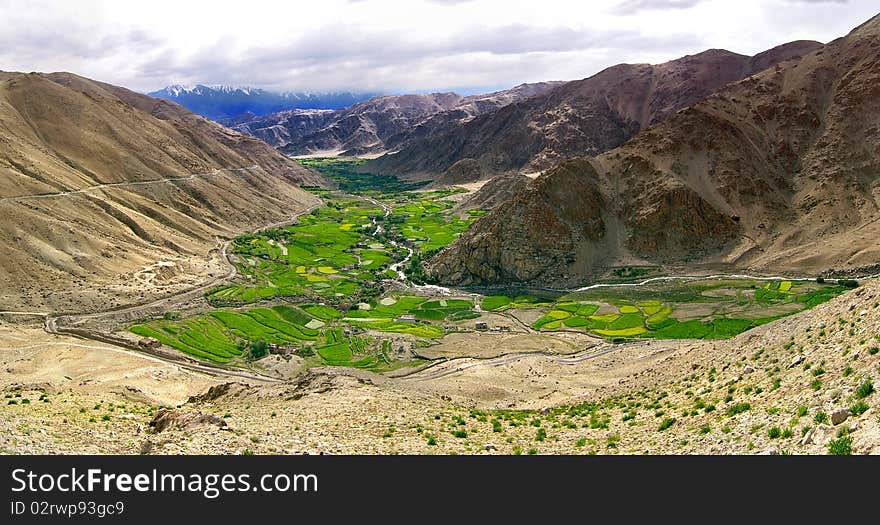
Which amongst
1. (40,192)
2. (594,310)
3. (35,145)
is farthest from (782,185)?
(35,145)

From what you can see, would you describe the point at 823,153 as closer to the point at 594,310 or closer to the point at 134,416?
the point at 594,310

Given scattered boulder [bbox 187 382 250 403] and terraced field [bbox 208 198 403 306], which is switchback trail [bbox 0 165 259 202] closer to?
terraced field [bbox 208 198 403 306]

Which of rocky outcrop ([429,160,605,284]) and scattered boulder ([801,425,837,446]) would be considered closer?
scattered boulder ([801,425,837,446])

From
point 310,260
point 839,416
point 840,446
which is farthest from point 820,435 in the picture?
point 310,260

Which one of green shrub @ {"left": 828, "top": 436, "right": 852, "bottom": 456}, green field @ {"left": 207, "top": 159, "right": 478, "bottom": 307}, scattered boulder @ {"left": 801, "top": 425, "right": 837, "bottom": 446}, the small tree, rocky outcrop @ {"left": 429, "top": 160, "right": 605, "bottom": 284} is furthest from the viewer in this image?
rocky outcrop @ {"left": 429, "top": 160, "right": 605, "bottom": 284}

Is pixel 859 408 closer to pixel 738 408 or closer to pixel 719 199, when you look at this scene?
pixel 738 408

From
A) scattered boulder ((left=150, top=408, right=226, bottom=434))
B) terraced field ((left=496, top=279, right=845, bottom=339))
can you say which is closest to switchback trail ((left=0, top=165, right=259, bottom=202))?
terraced field ((left=496, top=279, right=845, bottom=339))
